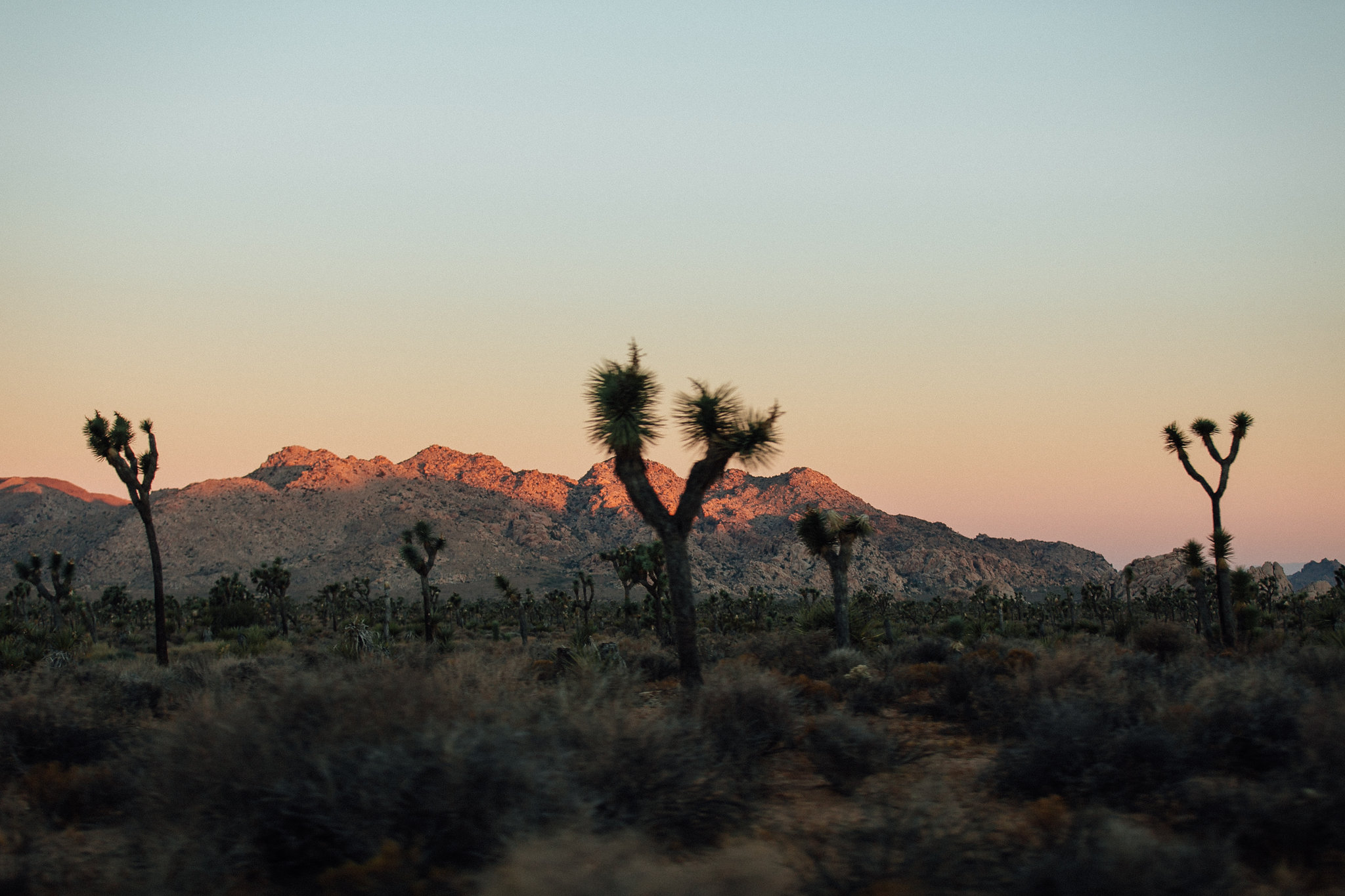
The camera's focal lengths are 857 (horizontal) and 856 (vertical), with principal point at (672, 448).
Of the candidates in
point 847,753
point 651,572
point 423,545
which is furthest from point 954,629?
point 847,753

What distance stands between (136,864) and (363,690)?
199 cm

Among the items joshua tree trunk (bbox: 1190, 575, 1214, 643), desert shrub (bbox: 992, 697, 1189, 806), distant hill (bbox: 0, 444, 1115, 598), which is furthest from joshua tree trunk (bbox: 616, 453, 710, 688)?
distant hill (bbox: 0, 444, 1115, 598)

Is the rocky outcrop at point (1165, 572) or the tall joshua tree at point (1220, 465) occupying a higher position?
the tall joshua tree at point (1220, 465)

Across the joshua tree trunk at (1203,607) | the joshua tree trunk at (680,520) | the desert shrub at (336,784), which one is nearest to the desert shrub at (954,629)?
the joshua tree trunk at (1203,607)

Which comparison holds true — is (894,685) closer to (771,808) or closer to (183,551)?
(771,808)

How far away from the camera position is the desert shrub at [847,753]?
8930 mm

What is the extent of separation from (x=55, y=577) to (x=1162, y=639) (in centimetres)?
5036

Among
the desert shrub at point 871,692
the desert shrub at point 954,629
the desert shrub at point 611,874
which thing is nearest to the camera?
the desert shrub at point 611,874

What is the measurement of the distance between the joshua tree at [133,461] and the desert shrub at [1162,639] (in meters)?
25.5

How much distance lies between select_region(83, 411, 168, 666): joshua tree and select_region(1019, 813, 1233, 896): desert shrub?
82.2ft

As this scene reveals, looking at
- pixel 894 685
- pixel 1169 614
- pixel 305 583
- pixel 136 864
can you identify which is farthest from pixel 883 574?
pixel 136 864

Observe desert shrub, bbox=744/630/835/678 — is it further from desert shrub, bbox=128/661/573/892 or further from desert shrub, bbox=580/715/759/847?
desert shrub, bbox=128/661/573/892

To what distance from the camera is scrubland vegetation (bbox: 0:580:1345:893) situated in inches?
207

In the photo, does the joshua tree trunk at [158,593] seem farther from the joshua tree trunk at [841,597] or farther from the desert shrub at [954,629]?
the desert shrub at [954,629]
